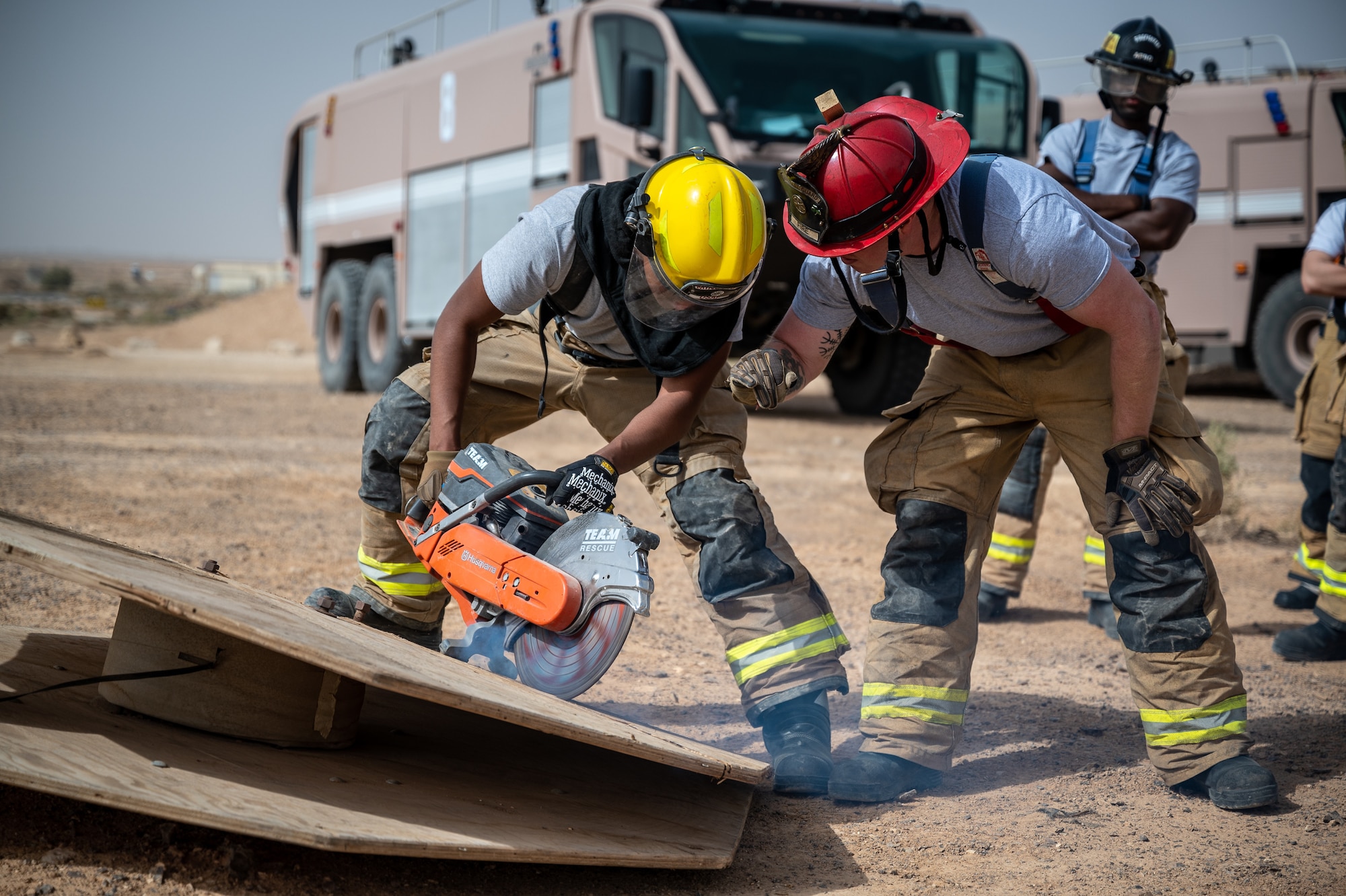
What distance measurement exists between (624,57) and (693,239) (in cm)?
664

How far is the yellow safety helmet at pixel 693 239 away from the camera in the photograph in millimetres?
2732

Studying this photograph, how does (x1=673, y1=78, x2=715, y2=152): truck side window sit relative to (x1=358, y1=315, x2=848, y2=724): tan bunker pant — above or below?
above

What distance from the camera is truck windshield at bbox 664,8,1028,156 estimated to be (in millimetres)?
8344

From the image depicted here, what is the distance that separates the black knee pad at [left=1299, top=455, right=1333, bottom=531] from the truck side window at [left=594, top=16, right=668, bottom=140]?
5.17 meters

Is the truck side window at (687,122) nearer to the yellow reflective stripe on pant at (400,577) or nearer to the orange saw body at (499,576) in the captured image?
the yellow reflective stripe on pant at (400,577)

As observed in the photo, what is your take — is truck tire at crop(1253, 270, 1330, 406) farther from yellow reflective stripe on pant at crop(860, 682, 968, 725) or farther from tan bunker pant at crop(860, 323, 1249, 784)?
Result: yellow reflective stripe on pant at crop(860, 682, 968, 725)

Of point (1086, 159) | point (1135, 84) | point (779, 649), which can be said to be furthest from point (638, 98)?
point (779, 649)

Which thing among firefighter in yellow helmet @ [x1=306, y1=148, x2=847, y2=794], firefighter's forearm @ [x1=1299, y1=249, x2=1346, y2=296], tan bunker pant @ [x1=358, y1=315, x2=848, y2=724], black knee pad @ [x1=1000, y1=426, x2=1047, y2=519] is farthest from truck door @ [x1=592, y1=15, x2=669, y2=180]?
firefighter in yellow helmet @ [x1=306, y1=148, x2=847, y2=794]

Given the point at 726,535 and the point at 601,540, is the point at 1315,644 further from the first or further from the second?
the point at 601,540

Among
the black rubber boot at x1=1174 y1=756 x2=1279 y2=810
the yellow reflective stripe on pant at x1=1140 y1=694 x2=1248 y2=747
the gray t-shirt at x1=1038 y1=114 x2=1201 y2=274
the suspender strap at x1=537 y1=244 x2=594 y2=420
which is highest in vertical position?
the gray t-shirt at x1=1038 y1=114 x2=1201 y2=274

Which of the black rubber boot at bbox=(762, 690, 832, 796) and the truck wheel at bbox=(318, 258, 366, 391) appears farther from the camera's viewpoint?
the truck wheel at bbox=(318, 258, 366, 391)

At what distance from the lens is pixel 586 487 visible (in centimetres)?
272

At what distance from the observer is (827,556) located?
5.62 meters

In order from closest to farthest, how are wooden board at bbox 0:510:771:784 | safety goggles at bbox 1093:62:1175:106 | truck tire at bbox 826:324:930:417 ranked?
wooden board at bbox 0:510:771:784
safety goggles at bbox 1093:62:1175:106
truck tire at bbox 826:324:930:417
